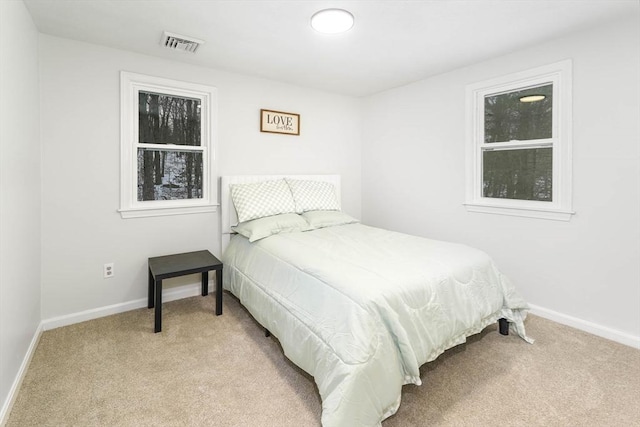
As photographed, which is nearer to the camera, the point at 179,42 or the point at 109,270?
the point at 179,42

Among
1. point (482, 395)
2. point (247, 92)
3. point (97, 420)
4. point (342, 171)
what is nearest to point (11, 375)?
point (97, 420)

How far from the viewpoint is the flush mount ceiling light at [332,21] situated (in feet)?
7.18

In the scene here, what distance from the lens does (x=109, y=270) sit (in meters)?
2.83

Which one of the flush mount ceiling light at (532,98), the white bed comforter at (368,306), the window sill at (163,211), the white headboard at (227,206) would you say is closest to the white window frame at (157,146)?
the window sill at (163,211)

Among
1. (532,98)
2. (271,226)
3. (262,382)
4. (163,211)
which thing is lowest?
(262,382)

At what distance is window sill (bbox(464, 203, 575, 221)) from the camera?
103 inches

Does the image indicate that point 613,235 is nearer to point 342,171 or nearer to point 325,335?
point 325,335

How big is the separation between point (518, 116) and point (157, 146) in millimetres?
3415

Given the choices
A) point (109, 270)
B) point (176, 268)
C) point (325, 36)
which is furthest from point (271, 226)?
point (325, 36)

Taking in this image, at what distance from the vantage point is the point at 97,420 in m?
1.61

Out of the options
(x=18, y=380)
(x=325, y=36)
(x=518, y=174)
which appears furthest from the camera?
(x=518, y=174)

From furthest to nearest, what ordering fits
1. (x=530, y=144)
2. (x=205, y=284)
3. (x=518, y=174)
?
(x=205, y=284)
(x=518, y=174)
(x=530, y=144)

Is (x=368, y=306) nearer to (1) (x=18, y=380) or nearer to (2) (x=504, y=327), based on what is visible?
(2) (x=504, y=327)

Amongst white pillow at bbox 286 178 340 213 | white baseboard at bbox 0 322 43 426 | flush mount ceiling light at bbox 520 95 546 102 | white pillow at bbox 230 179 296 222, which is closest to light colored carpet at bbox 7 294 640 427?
white baseboard at bbox 0 322 43 426
